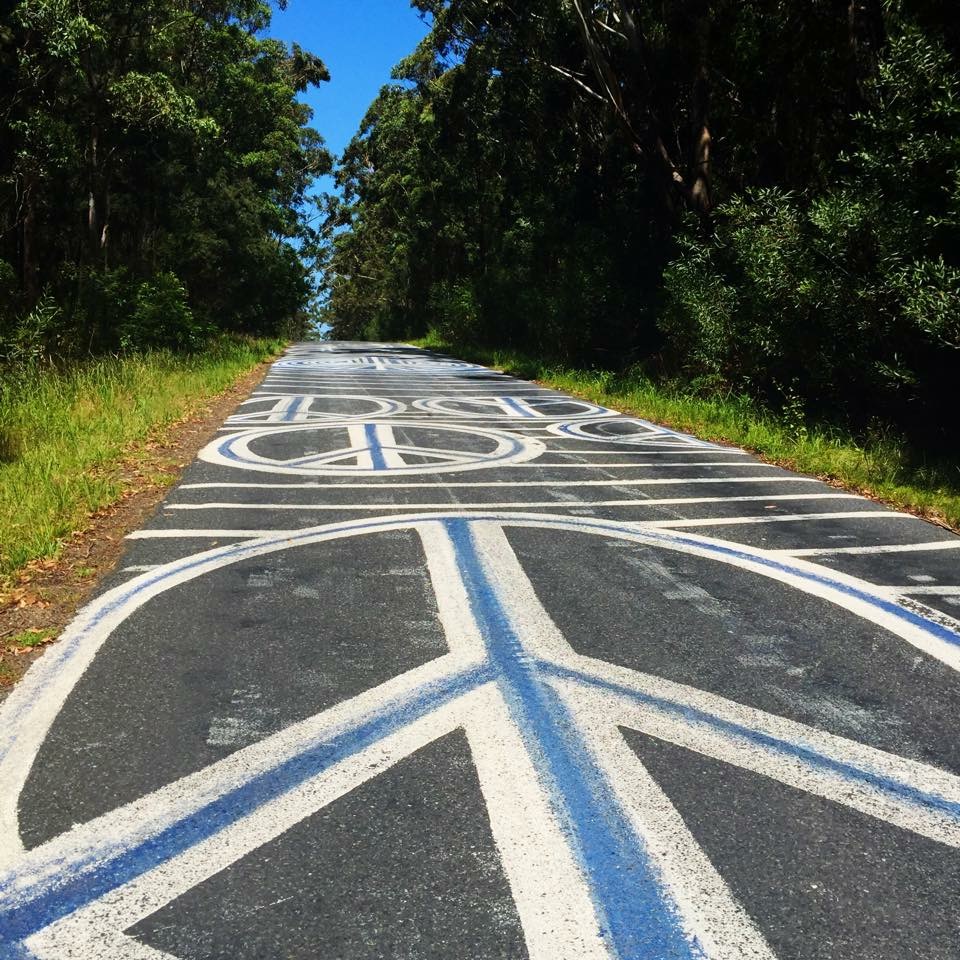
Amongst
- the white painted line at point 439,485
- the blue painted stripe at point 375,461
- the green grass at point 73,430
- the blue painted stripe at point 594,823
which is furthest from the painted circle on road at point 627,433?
the blue painted stripe at point 594,823

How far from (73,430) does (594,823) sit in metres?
8.22

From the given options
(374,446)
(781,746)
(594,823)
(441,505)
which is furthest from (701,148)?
(594,823)

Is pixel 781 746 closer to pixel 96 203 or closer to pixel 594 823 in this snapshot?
pixel 594 823

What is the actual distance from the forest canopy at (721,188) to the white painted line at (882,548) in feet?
8.78

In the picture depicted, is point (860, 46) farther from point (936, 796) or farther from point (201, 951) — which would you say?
point (201, 951)

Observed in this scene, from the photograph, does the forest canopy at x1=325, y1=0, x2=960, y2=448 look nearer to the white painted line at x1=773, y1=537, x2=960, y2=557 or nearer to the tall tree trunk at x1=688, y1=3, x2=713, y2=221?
the tall tree trunk at x1=688, y1=3, x2=713, y2=221

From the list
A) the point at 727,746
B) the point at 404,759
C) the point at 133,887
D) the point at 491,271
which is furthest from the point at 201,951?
the point at 491,271

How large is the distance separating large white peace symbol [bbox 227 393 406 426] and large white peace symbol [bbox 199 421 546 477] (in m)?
1.12

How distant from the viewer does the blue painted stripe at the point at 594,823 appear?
2258 mm

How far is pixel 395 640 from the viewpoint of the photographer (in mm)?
A: 4223

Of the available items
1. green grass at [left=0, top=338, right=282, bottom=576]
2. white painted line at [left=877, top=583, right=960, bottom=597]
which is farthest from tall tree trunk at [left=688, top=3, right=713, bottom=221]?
white painted line at [left=877, top=583, right=960, bottom=597]

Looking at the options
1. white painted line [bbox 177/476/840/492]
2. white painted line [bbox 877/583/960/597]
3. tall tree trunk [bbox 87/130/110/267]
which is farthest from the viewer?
tall tree trunk [bbox 87/130/110/267]

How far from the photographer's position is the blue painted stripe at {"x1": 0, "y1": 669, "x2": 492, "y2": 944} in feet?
7.64

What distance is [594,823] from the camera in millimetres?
2734
